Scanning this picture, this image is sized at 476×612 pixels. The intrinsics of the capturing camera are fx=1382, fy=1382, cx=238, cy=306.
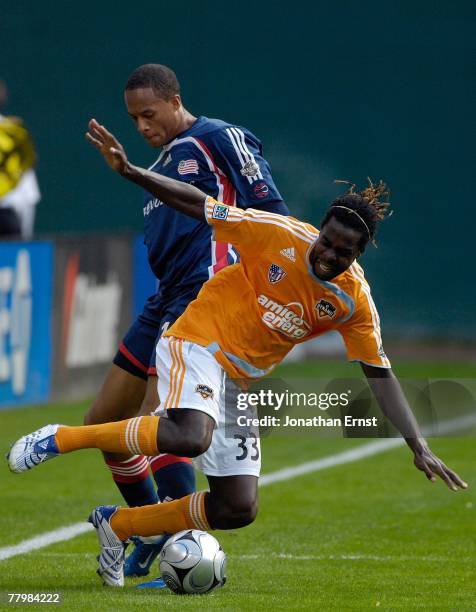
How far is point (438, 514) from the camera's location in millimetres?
7965

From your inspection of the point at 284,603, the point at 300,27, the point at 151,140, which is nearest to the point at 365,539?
the point at 284,603

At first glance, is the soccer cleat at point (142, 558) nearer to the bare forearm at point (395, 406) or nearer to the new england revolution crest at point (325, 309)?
the bare forearm at point (395, 406)

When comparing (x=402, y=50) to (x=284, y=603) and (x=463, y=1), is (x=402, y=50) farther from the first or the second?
(x=284, y=603)

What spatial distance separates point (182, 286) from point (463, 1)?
43.7 ft

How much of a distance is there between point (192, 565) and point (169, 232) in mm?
1559

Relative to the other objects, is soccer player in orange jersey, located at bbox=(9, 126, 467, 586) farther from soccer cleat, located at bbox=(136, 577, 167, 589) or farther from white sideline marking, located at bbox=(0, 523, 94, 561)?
white sideline marking, located at bbox=(0, 523, 94, 561)

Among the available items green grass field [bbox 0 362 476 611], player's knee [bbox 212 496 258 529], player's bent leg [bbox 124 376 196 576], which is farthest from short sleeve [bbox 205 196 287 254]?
green grass field [bbox 0 362 476 611]

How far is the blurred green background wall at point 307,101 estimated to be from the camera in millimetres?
18531

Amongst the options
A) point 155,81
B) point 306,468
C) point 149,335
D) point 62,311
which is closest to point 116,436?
point 149,335

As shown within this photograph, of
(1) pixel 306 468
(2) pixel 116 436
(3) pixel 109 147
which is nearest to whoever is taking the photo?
(2) pixel 116 436

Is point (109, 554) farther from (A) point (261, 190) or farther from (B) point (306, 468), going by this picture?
(B) point (306, 468)

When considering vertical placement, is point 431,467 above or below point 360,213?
below

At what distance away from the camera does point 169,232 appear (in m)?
6.30

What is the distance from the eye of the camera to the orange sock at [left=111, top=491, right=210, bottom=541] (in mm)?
5809
